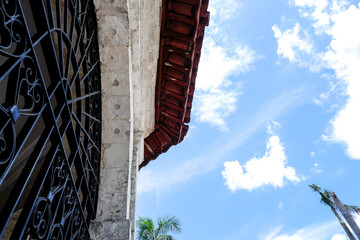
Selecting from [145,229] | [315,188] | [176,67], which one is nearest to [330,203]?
[315,188]

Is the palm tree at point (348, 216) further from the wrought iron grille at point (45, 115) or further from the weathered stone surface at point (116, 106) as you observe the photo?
the wrought iron grille at point (45, 115)

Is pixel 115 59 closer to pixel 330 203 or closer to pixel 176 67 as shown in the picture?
pixel 176 67

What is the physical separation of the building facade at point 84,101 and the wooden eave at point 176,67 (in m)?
0.02

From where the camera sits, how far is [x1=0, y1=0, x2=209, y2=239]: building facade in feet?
4.02

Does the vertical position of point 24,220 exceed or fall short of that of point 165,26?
it falls short

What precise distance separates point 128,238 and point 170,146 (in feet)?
8.60

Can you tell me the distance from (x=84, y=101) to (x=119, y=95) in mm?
509

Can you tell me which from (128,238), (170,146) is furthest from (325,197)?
(128,238)

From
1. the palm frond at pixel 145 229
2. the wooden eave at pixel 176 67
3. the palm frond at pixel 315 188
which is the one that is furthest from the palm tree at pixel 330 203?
the wooden eave at pixel 176 67

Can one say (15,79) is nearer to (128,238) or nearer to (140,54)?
(128,238)

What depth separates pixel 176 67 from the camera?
3760 millimetres

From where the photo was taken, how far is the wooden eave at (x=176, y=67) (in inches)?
125

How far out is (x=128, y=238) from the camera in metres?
2.64

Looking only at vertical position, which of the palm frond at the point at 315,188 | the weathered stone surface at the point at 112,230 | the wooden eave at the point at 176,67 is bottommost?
the weathered stone surface at the point at 112,230
